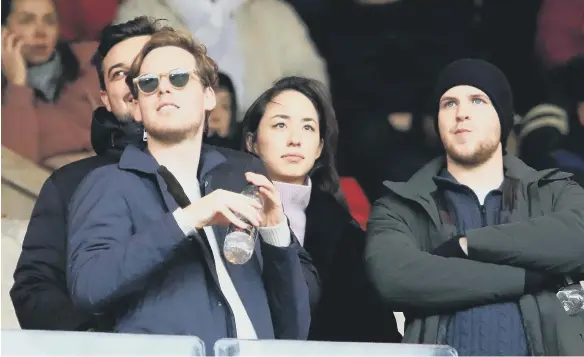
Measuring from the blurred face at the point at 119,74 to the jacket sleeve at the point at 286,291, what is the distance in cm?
71

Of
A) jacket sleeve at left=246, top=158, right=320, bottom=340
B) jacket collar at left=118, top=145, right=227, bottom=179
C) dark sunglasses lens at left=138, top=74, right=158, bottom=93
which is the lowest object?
jacket sleeve at left=246, top=158, right=320, bottom=340

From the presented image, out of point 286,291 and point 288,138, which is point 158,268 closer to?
point 286,291

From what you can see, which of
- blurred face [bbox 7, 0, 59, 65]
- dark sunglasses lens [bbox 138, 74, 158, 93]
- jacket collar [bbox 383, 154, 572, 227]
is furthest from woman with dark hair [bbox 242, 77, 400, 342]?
blurred face [bbox 7, 0, 59, 65]

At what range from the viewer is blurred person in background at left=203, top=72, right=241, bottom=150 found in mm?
3086

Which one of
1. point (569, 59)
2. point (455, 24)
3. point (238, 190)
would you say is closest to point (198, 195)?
point (238, 190)

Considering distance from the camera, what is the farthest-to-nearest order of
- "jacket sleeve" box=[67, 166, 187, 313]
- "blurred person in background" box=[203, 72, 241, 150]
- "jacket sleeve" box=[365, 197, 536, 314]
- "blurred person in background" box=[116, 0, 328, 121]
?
"blurred person in background" box=[116, 0, 328, 121]
"blurred person in background" box=[203, 72, 241, 150]
"jacket sleeve" box=[365, 197, 536, 314]
"jacket sleeve" box=[67, 166, 187, 313]

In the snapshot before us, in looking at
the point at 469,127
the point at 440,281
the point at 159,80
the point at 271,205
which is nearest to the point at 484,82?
the point at 469,127

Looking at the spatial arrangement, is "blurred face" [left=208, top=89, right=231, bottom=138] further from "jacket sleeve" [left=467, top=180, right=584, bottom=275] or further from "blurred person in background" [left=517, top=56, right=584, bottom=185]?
"blurred person in background" [left=517, top=56, right=584, bottom=185]

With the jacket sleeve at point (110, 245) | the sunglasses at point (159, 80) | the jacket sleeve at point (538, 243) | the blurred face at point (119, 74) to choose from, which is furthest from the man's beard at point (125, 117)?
the jacket sleeve at point (538, 243)

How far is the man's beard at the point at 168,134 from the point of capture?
2.97 metres

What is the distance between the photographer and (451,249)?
2.90m

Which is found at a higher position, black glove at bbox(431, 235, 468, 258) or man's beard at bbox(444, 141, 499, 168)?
man's beard at bbox(444, 141, 499, 168)

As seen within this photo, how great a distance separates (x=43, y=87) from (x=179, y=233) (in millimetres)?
913

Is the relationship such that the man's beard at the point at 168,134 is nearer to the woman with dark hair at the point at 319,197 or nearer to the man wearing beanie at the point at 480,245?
the woman with dark hair at the point at 319,197
